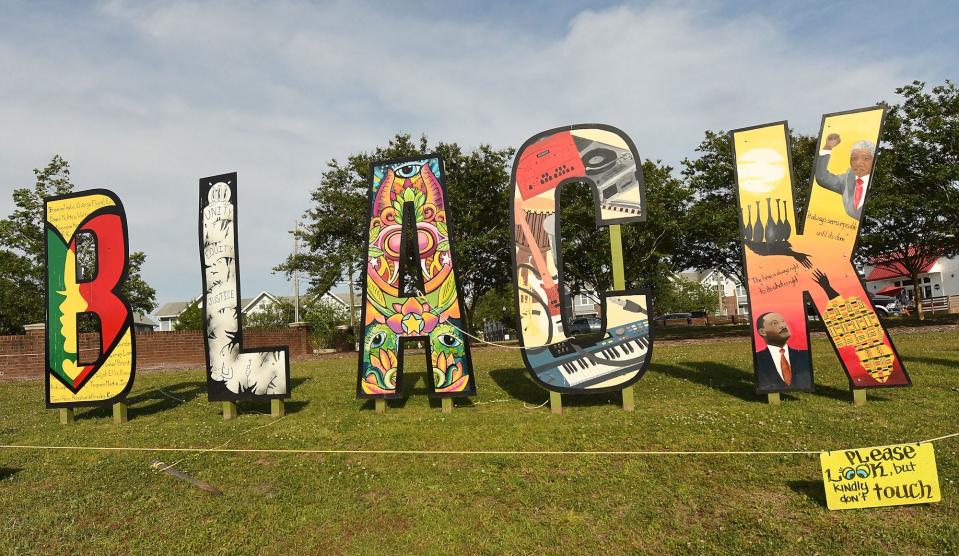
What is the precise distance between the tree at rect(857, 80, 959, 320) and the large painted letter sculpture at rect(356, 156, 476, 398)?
59.9 feet

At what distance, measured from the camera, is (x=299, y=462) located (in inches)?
244

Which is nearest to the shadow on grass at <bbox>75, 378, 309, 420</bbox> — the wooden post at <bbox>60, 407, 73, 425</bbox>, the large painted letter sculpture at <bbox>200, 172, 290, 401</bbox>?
the wooden post at <bbox>60, 407, 73, 425</bbox>

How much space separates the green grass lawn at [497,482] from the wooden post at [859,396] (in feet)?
0.52

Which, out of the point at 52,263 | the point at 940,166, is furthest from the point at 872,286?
the point at 52,263

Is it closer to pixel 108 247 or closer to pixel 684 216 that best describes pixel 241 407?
pixel 108 247

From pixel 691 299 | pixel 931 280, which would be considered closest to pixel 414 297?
pixel 691 299

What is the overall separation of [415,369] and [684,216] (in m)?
15.3

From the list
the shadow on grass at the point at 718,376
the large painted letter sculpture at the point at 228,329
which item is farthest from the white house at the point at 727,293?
the large painted letter sculpture at the point at 228,329

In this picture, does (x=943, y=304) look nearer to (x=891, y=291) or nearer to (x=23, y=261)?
(x=891, y=291)

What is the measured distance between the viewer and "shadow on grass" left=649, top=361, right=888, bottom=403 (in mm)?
8031

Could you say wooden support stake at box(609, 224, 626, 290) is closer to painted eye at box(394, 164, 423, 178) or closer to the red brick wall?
painted eye at box(394, 164, 423, 178)

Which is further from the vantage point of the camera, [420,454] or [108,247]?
[108,247]

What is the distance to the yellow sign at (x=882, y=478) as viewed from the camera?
425 centimetres

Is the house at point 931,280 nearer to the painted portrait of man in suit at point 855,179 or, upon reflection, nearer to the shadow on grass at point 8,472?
the painted portrait of man in suit at point 855,179
